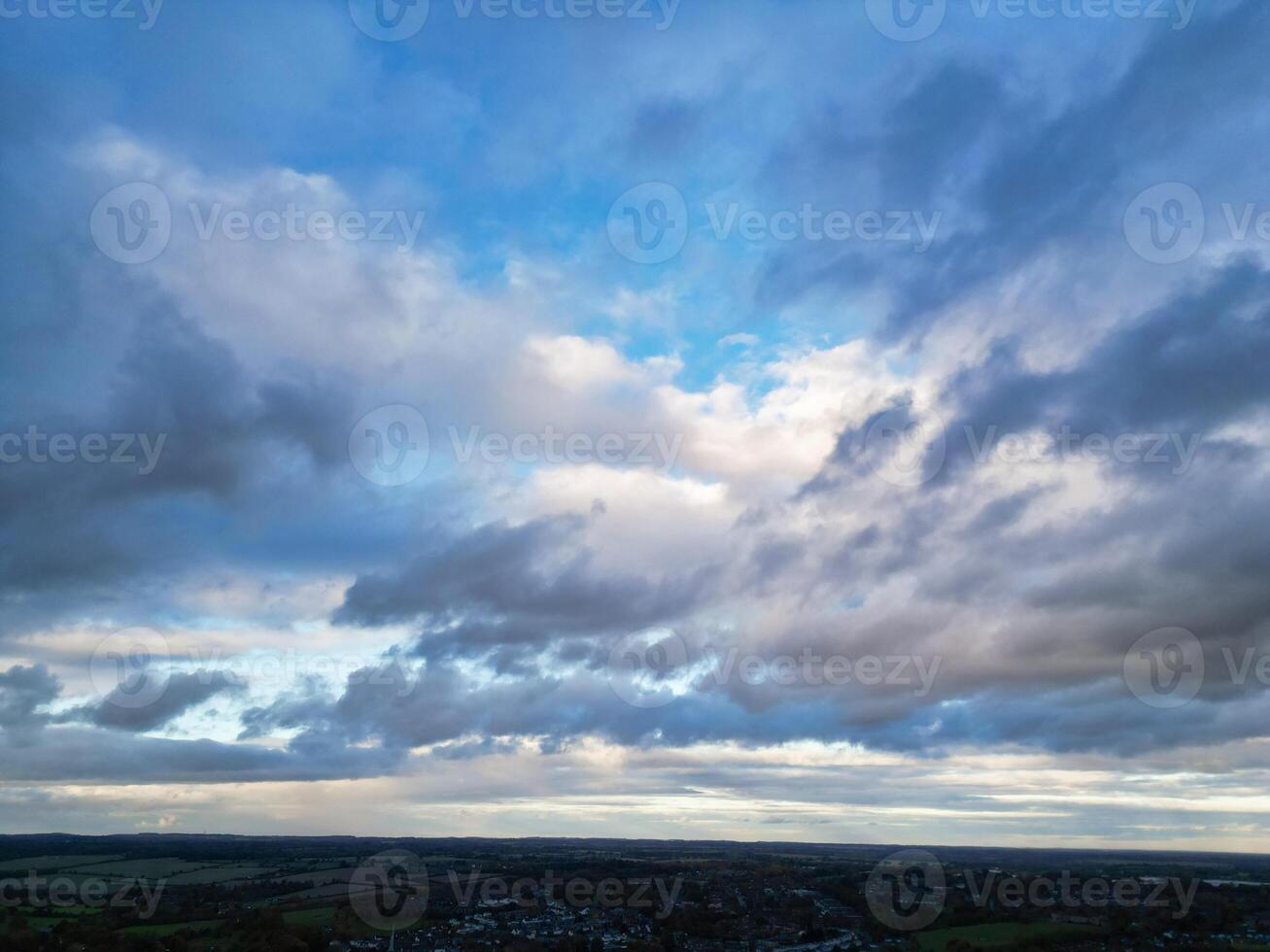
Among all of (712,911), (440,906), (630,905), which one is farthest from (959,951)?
(440,906)

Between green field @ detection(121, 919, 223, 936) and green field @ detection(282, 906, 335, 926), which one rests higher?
green field @ detection(121, 919, 223, 936)

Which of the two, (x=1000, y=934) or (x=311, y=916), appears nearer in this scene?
(x=1000, y=934)

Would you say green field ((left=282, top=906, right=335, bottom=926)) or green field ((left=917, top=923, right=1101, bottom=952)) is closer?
green field ((left=917, top=923, right=1101, bottom=952))

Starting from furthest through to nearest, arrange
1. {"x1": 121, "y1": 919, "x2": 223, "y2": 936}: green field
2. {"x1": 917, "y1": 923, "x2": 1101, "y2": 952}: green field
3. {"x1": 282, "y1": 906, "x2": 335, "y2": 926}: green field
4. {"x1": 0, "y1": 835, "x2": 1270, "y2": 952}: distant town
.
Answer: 1. {"x1": 282, "y1": 906, "x2": 335, "y2": 926}: green field
2. {"x1": 121, "y1": 919, "x2": 223, "y2": 936}: green field
3. {"x1": 917, "y1": 923, "x2": 1101, "y2": 952}: green field
4. {"x1": 0, "y1": 835, "x2": 1270, "y2": 952}: distant town

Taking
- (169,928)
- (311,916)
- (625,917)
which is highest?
(169,928)

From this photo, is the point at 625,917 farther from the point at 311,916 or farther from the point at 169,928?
the point at 169,928

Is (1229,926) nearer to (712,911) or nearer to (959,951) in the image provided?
(959,951)

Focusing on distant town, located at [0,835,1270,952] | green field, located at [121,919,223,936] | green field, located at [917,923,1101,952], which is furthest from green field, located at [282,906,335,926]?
green field, located at [917,923,1101,952]

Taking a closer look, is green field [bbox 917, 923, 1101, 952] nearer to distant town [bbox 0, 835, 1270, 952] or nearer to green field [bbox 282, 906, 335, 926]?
distant town [bbox 0, 835, 1270, 952]

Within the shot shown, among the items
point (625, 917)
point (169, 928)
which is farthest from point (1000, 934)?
point (169, 928)
